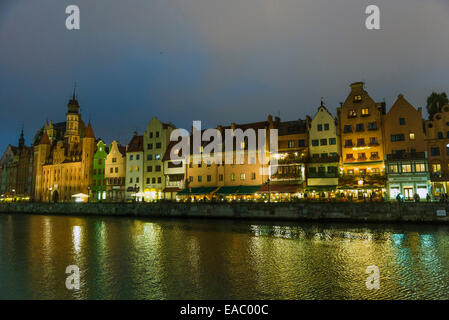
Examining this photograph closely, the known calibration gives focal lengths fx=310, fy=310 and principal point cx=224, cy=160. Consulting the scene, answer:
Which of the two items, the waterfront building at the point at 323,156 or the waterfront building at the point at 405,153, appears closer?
the waterfront building at the point at 405,153

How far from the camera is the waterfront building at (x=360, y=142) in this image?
165ft

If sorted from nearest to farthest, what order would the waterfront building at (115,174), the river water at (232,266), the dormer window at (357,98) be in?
the river water at (232,266) < the dormer window at (357,98) < the waterfront building at (115,174)

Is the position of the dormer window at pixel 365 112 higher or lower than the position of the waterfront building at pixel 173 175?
higher

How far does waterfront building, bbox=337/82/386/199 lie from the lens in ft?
165

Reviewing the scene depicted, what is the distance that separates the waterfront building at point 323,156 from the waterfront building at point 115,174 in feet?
149

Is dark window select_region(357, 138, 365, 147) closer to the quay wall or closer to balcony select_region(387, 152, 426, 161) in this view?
balcony select_region(387, 152, 426, 161)

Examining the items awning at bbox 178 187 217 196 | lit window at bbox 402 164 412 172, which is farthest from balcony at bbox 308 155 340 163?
awning at bbox 178 187 217 196

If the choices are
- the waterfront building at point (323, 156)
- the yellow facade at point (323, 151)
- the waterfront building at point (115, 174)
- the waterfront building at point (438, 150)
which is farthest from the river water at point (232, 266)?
the waterfront building at point (115, 174)

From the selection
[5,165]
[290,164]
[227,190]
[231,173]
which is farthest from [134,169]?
[5,165]

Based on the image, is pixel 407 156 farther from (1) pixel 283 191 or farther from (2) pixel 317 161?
(1) pixel 283 191

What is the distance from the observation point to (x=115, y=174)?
7812 cm

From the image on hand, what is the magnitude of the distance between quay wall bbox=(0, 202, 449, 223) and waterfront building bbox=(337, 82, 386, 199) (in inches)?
342

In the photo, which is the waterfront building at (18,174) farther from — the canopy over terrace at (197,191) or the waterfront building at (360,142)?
the waterfront building at (360,142)

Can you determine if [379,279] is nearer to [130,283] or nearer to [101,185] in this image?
[130,283]
